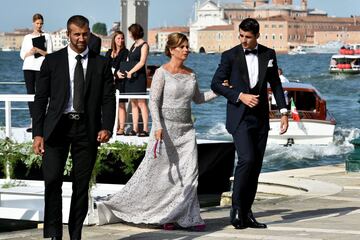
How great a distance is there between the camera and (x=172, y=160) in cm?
916

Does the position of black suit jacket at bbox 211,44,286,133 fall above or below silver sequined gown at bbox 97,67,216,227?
above

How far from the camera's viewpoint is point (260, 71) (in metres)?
9.34

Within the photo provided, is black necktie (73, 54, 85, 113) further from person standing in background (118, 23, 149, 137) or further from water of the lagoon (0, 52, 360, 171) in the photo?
water of the lagoon (0, 52, 360, 171)

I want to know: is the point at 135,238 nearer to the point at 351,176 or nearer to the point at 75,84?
the point at 75,84

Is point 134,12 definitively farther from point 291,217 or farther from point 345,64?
point 345,64

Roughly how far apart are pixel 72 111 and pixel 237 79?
5.92 ft

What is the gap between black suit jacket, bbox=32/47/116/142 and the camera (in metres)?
7.96

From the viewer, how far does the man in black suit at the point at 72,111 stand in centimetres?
796

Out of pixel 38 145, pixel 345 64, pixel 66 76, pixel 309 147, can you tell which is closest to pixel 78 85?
pixel 66 76

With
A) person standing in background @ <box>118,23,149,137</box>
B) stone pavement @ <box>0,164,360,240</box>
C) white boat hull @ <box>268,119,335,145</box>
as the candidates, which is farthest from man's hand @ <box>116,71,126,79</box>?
white boat hull @ <box>268,119,335,145</box>

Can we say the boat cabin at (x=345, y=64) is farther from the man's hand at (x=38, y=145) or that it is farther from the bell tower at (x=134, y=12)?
the man's hand at (x=38, y=145)

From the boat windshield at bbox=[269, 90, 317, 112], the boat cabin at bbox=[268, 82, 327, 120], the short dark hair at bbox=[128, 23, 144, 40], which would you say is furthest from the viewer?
the boat windshield at bbox=[269, 90, 317, 112]

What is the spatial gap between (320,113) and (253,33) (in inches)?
859

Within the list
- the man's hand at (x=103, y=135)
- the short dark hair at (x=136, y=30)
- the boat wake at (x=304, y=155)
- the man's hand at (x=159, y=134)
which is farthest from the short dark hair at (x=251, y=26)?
the boat wake at (x=304, y=155)
